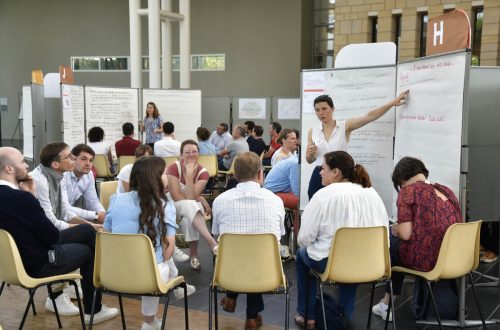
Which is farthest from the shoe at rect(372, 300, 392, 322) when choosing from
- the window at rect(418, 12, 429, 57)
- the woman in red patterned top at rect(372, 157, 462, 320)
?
the window at rect(418, 12, 429, 57)

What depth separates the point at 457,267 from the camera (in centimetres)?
291

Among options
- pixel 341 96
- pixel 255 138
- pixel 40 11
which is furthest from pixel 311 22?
pixel 341 96

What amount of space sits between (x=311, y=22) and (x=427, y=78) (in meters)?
12.8

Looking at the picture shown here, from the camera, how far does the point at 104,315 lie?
10.9 feet

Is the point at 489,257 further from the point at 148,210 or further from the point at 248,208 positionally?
the point at 148,210

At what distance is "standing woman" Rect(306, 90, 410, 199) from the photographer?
392 cm

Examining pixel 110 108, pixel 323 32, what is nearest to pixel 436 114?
pixel 110 108

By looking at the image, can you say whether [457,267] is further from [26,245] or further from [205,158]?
[205,158]

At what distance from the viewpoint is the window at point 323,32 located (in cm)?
1550

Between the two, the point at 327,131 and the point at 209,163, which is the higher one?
the point at 327,131

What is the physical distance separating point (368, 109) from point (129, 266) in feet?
8.68

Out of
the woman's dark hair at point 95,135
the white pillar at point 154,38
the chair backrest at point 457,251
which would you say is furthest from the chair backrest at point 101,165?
the white pillar at point 154,38

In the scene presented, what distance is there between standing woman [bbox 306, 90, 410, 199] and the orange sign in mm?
473

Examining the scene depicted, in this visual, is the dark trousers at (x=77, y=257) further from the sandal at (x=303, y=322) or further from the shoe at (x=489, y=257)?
the shoe at (x=489, y=257)
